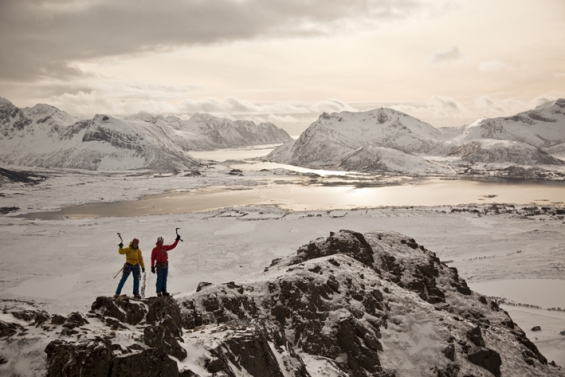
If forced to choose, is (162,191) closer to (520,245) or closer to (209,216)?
(209,216)

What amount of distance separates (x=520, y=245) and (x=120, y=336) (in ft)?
215

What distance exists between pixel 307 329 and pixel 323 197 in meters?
93.2

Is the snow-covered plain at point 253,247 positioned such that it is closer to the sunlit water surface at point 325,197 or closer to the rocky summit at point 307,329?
the sunlit water surface at point 325,197

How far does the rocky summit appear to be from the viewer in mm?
11945

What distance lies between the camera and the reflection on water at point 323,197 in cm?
9912

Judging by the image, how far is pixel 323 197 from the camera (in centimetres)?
11619

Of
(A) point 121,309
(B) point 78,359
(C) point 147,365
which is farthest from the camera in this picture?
(A) point 121,309

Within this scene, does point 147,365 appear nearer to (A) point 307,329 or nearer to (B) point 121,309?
(B) point 121,309

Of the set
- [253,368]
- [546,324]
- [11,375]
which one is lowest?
[546,324]

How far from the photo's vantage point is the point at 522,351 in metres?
27.1

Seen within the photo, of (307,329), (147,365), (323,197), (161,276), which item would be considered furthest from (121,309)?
(323,197)

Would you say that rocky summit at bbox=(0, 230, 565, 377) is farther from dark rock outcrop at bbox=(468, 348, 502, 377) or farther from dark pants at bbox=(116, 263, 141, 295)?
dark pants at bbox=(116, 263, 141, 295)

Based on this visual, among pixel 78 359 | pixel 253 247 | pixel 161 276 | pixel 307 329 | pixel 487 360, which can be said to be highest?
pixel 161 276

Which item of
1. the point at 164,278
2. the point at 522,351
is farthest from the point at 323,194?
the point at 164,278
